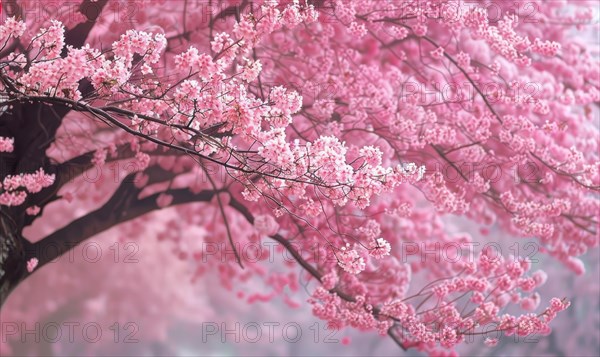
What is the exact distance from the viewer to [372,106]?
9.54 feet

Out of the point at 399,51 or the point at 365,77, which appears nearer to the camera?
the point at 365,77

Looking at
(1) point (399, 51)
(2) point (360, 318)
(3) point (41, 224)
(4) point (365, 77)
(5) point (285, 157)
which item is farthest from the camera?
(3) point (41, 224)

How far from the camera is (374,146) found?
2.71 meters

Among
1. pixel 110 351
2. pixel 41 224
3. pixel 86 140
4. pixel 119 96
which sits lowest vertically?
pixel 110 351

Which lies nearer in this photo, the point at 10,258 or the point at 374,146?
the point at 374,146

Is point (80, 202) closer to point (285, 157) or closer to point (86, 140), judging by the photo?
point (86, 140)

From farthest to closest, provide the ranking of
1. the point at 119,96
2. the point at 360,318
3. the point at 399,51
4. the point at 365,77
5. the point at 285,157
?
the point at 399,51, the point at 365,77, the point at 360,318, the point at 119,96, the point at 285,157

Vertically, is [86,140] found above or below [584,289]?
above

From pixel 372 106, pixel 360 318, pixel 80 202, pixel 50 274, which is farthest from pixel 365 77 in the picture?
pixel 50 274

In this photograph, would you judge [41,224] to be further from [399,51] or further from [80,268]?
[399,51]

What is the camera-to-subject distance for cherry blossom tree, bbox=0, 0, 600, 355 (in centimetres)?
279

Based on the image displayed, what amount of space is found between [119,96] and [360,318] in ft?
4.21

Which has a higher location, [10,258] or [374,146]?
[374,146]

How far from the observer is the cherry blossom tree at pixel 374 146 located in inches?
110
